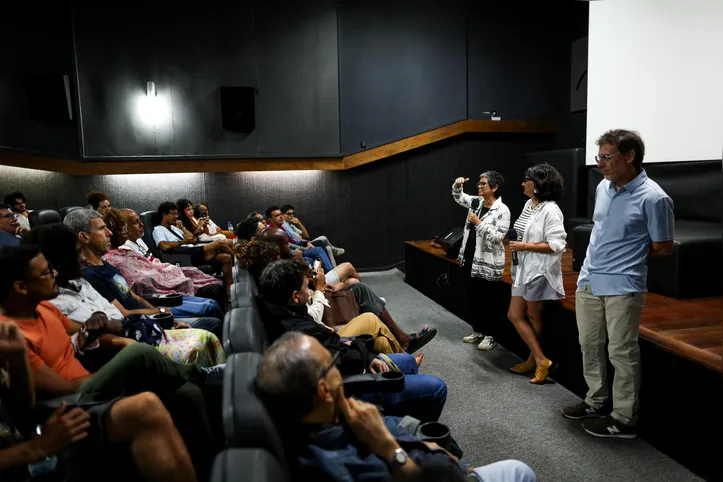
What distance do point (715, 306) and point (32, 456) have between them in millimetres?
3648

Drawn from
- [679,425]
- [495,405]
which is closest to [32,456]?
[495,405]

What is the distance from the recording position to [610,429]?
2.51 metres

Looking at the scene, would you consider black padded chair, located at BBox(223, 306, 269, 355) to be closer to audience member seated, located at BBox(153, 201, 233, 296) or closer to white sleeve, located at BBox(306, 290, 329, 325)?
white sleeve, located at BBox(306, 290, 329, 325)

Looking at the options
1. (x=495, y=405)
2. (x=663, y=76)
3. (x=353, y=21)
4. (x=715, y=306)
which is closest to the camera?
(x=495, y=405)

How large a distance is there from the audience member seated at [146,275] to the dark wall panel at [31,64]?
8.64 ft

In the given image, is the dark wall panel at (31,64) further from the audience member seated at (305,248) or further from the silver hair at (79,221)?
Answer: the silver hair at (79,221)

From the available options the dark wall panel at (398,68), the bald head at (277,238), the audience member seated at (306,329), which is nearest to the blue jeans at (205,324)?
the bald head at (277,238)

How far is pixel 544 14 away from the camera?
7.66m

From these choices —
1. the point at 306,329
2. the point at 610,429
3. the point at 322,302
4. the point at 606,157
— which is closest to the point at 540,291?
the point at 610,429

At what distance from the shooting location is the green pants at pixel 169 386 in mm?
1664

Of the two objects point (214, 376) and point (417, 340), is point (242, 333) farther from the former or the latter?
point (417, 340)

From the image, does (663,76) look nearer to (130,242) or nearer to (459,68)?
(459,68)

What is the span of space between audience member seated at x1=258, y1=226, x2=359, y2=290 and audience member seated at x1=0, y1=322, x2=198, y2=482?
177 centimetres

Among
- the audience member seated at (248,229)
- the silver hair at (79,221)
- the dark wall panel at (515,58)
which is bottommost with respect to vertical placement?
the audience member seated at (248,229)
